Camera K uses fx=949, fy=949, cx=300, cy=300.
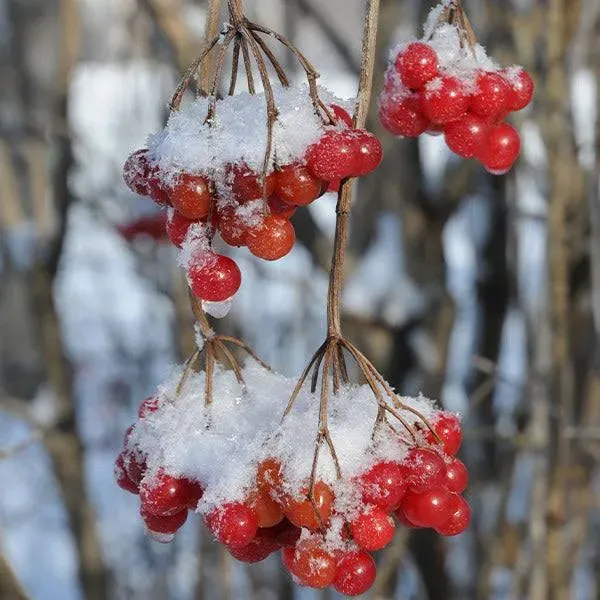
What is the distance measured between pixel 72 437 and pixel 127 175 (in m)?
1.97

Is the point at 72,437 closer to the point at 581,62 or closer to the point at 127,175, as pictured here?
the point at 581,62

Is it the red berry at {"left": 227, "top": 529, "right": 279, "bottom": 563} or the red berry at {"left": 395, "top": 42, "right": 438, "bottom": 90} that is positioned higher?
the red berry at {"left": 395, "top": 42, "right": 438, "bottom": 90}

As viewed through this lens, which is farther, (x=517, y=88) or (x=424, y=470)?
(x=517, y=88)

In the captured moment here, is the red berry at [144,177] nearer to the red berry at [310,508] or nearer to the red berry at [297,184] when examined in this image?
the red berry at [297,184]

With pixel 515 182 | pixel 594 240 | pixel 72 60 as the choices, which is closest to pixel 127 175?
pixel 594 240

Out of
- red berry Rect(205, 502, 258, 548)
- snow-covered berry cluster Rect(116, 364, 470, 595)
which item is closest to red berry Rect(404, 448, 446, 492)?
snow-covered berry cluster Rect(116, 364, 470, 595)

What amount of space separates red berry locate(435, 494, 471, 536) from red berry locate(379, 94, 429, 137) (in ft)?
1.12

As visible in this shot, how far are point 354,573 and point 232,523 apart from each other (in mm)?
97

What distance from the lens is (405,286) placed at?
8.71ft

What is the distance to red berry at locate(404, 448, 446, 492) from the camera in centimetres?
69

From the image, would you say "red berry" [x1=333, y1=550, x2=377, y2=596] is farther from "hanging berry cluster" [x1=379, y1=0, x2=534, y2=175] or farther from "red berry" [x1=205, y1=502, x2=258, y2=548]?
"hanging berry cluster" [x1=379, y1=0, x2=534, y2=175]

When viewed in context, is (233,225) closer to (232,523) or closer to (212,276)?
(212,276)

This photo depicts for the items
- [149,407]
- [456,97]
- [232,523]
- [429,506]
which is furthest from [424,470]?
[456,97]

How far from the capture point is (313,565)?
2.21ft
